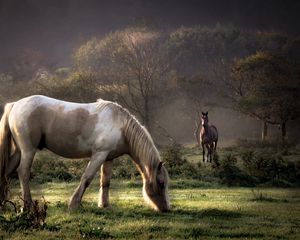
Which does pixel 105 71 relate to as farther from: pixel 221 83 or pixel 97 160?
pixel 97 160

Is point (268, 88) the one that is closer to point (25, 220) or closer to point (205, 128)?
point (205, 128)

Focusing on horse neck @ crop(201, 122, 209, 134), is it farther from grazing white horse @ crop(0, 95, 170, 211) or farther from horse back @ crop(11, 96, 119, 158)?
horse back @ crop(11, 96, 119, 158)

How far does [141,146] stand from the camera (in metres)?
10.8

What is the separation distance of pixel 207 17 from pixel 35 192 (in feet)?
418

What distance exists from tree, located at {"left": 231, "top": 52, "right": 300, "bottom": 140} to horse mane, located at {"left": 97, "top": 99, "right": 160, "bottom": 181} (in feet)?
92.7

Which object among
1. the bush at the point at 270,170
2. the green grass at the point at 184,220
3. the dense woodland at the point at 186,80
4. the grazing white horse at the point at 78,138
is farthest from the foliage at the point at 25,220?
the dense woodland at the point at 186,80

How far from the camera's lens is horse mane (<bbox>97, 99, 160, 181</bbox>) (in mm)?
10695

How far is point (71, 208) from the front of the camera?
33.6ft

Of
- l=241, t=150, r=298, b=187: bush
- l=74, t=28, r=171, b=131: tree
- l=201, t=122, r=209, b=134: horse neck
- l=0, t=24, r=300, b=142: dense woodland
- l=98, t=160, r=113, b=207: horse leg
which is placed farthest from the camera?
l=74, t=28, r=171, b=131: tree

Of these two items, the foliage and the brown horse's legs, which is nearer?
the foliage

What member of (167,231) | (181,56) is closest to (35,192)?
(167,231)

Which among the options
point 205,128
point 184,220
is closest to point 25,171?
point 184,220

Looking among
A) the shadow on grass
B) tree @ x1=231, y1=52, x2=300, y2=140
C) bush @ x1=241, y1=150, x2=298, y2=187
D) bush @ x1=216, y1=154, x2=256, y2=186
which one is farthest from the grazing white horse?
tree @ x1=231, y1=52, x2=300, y2=140

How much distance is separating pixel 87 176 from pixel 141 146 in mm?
1398
